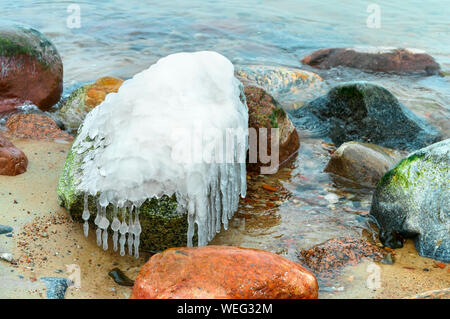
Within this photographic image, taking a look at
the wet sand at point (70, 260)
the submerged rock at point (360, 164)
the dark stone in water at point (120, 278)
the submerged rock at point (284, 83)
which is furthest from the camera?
the submerged rock at point (284, 83)

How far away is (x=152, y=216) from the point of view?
3.58 m

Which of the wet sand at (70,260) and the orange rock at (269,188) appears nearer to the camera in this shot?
the wet sand at (70,260)

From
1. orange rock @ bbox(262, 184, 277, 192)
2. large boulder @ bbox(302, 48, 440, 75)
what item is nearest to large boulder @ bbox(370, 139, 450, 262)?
orange rock @ bbox(262, 184, 277, 192)

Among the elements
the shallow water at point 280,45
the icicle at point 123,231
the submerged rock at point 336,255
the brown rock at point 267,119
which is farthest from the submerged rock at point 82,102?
the submerged rock at point 336,255

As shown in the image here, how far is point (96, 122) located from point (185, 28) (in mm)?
7764

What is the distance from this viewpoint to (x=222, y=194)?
3869mm

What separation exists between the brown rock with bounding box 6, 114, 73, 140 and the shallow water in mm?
1848

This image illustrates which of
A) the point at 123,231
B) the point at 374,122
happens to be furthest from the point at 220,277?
the point at 374,122

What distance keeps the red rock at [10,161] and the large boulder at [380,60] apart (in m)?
6.28

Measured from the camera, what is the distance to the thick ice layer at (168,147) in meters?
3.56

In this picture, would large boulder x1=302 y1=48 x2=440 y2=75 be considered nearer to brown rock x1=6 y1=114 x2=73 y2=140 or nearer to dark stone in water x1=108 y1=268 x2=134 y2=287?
brown rock x1=6 y1=114 x2=73 y2=140

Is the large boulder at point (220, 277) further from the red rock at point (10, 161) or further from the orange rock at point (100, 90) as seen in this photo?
the orange rock at point (100, 90)

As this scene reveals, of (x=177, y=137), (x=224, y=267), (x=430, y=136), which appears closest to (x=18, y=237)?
(x=177, y=137)

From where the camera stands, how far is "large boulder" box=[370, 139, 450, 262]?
3777 millimetres
